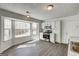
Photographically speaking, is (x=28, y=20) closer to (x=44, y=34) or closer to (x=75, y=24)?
(x=44, y=34)

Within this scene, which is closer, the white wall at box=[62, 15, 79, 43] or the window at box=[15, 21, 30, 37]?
the white wall at box=[62, 15, 79, 43]

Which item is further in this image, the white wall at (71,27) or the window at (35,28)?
the window at (35,28)

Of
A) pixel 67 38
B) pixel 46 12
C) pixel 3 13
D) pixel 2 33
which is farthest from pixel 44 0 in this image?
pixel 2 33

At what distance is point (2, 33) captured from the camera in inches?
81.5

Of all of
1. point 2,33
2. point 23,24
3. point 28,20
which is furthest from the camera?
point 2,33

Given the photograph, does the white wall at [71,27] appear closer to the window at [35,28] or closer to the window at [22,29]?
the window at [35,28]

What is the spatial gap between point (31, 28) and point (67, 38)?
0.65m

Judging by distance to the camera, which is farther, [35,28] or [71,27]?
[35,28]

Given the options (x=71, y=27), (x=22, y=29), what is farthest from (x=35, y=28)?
(x=71, y=27)

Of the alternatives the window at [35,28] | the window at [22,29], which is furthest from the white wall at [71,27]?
the window at [22,29]

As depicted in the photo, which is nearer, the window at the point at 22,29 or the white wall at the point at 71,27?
the white wall at the point at 71,27

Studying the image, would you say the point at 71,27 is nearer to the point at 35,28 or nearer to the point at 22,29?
the point at 35,28

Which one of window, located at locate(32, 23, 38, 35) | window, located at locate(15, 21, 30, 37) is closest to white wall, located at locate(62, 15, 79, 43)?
window, located at locate(32, 23, 38, 35)

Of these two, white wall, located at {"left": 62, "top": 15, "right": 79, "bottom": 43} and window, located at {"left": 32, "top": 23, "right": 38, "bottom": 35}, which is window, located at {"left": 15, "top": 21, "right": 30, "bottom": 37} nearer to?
window, located at {"left": 32, "top": 23, "right": 38, "bottom": 35}
